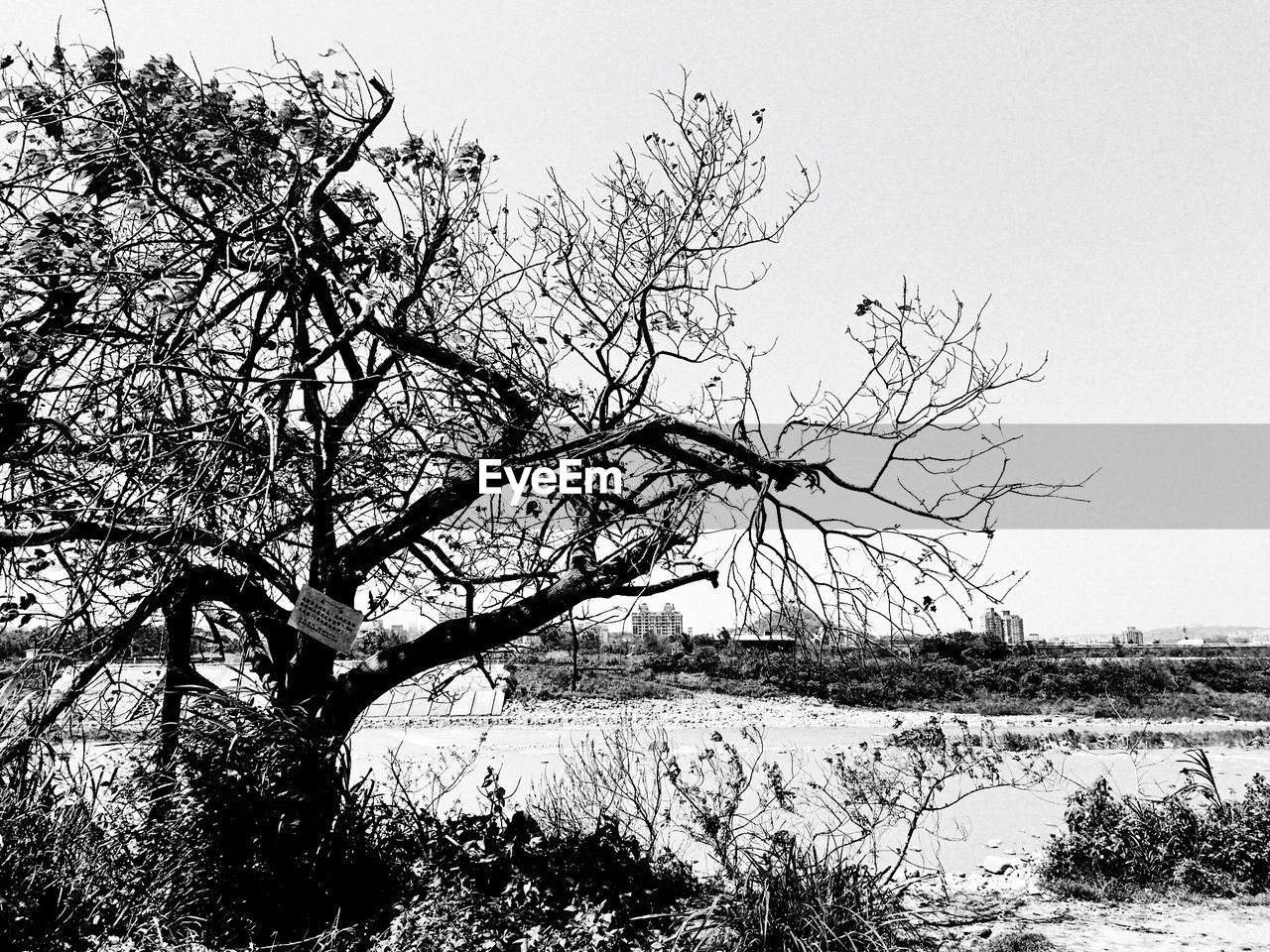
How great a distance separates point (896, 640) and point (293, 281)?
3.62 meters

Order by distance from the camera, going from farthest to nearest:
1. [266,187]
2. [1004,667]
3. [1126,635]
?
[1126,635], [1004,667], [266,187]

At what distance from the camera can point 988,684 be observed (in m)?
36.5

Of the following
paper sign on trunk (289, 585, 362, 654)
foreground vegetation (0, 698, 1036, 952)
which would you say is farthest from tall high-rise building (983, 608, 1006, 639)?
paper sign on trunk (289, 585, 362, 654)

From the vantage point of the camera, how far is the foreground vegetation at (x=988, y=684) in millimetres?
32125

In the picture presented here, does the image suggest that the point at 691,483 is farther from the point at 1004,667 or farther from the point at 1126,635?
the point at 1126,635

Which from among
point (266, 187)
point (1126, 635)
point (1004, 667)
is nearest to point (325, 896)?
point (266, 187)

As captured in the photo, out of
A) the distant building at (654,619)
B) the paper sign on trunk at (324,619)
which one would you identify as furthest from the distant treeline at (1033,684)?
the paper sign on trunk at (324,619)

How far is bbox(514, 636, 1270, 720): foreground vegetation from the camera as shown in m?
32.1

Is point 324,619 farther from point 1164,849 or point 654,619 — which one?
point 1164,849

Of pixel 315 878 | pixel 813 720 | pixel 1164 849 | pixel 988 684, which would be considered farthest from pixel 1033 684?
pixel 315 878

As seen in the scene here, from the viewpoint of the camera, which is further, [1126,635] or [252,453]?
[1126,635]

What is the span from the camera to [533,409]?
5.04 meters

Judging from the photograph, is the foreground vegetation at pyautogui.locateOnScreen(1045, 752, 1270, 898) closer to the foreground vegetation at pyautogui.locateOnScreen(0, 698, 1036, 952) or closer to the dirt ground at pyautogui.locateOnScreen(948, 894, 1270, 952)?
the dirt ground at pyautogui.locateOnScreen(948, 894, 1270, 952)

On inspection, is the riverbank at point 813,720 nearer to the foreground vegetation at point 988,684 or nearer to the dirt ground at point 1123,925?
the foreground vegetation at point 988,684
